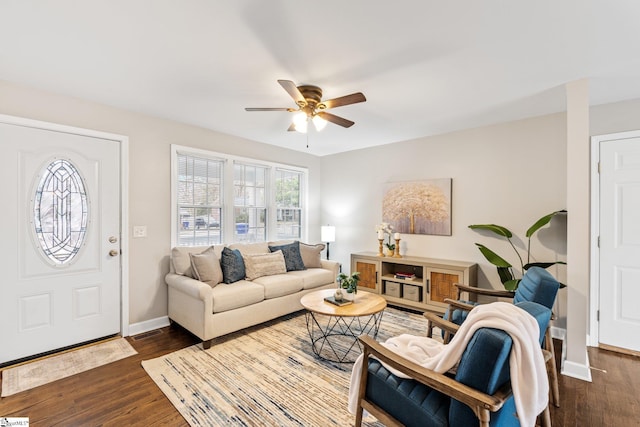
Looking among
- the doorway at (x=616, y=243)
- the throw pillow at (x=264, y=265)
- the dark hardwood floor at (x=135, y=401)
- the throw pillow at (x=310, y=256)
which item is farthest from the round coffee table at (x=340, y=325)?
the doorway at (x=616, y=243)

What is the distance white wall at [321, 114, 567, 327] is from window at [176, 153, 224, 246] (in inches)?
90.2

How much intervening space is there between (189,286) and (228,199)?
1491mm

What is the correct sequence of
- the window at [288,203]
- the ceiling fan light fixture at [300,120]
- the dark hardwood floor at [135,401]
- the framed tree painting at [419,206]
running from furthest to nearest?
the window at [288,203], the framed tree painting at [419,206], the ceiling fan light fixture at [300,120], the dark hardwood floor at [135,401]

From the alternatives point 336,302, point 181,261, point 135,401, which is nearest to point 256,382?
point 135,401

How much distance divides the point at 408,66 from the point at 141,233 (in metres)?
3.22

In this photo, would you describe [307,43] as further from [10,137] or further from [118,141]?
[10,137]

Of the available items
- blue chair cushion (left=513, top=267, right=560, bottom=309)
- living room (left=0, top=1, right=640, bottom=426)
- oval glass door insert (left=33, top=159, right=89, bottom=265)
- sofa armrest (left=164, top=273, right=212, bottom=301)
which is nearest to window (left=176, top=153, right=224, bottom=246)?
living room (left=0, top=1, right=640, bottom=426)

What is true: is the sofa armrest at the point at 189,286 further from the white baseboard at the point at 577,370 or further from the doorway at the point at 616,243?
the doorway at the point at 616,243

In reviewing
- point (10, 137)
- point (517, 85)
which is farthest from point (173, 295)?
point (517, 85)

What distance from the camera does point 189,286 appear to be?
117 inches

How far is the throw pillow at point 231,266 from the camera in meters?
3.39

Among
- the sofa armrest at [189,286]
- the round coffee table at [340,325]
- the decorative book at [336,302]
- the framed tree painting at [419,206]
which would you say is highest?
the framed tree painting at [419,206]

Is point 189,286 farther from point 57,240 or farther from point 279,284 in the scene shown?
point 57,240

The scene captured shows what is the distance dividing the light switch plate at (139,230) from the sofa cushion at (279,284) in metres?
1.37
